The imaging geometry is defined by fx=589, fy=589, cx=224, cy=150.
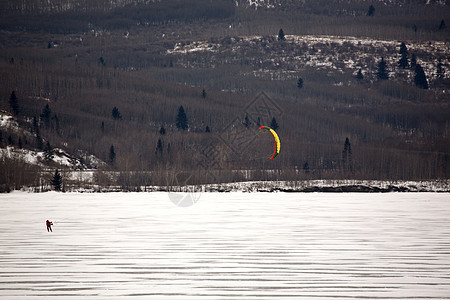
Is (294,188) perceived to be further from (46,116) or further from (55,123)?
(46,116)

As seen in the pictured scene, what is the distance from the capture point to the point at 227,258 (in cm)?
2711

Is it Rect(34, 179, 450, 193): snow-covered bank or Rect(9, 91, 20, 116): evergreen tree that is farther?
Rect(9, 91, 20, 116): evergreen tree

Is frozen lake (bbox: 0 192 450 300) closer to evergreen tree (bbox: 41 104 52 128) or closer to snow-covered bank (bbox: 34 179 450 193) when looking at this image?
snow-covered bank (bbox: 34 179 450 193)

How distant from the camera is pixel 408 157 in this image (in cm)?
16325

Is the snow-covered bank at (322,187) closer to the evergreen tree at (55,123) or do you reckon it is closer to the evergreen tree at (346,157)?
the evergreen tree at (346,157)

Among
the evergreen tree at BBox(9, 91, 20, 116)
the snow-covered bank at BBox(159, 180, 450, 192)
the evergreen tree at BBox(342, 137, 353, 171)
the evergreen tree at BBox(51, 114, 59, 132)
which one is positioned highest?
the evergreen tree at BBox(9, 91, 20, 116)

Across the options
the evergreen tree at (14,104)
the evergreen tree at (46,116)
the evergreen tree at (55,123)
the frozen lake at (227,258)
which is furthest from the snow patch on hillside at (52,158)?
the frozen lake at (227,258)

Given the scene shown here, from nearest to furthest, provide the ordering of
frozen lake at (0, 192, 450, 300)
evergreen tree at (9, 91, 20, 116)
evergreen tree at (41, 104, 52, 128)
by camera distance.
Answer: frozen lake at (0, 192, 450, 300) < evergreen tree at (9, 91, 20, 116) < evergreen tree at (41, 104, 52, 128)

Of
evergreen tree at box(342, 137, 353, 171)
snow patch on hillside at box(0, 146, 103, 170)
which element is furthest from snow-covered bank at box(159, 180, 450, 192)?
evergreen tree at box(342, 137, 353, 171)

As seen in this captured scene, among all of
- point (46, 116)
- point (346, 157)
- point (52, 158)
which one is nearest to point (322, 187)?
point (346, 157)

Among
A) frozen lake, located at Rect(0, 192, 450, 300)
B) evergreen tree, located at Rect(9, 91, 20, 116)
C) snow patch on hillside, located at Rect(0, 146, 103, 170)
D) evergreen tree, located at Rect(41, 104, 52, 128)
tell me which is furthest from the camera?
evergreen tree, located at Rect(41, 104, 52, 128)

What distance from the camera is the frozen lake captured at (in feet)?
68.2

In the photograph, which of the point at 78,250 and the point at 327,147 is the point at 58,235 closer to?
the point at 78,250

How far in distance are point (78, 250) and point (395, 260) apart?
15.3 m
